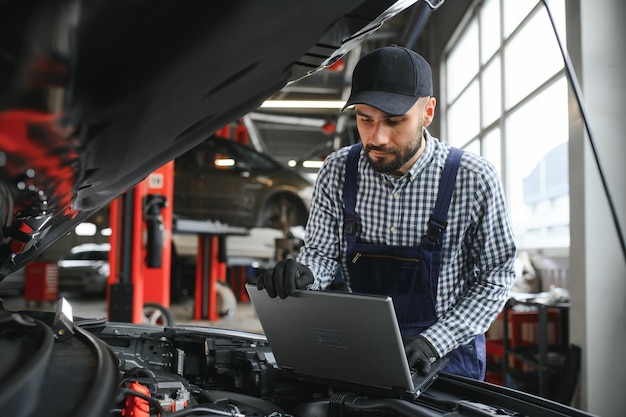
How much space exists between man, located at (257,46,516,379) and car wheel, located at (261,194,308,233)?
205 inches

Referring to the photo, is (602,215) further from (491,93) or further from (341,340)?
(491,93)

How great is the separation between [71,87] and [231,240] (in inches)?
252

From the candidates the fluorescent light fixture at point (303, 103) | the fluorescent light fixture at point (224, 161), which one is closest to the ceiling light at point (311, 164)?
the fluorescent light fixture at point (303, 103)

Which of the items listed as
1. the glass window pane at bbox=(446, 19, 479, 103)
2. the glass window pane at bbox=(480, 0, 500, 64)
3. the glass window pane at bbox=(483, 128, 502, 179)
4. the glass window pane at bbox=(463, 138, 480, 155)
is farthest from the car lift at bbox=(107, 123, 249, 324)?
the glass window pane at bbox=(446, 19, 479, 103)

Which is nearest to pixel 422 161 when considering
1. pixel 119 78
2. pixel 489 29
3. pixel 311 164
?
pixel 119 78

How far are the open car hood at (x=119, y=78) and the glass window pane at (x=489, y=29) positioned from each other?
16.8 feet

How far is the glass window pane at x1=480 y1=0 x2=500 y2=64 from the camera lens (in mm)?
5637

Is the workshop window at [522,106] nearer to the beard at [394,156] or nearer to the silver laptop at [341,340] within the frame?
the beard at [394,156]

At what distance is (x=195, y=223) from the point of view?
6133 millimetres

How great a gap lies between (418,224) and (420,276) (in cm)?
15

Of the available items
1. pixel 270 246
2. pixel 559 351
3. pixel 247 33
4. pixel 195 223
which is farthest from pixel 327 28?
pixel 270 246

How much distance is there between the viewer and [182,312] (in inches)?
283

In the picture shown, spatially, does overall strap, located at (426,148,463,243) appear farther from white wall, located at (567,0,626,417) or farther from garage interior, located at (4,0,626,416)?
white wall, located at (567,0,626,417)

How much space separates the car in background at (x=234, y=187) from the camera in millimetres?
6273
